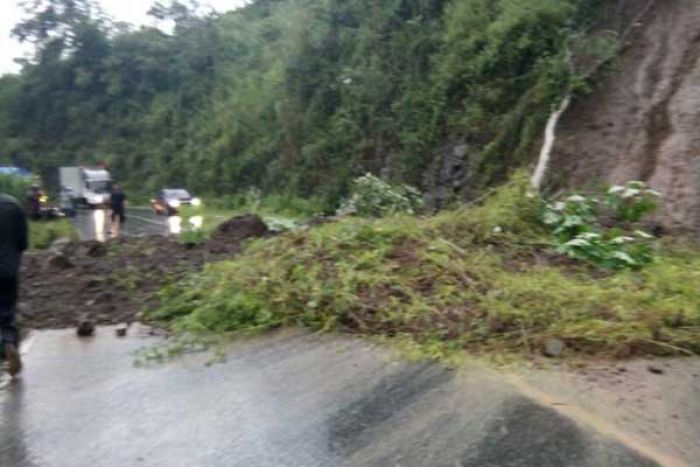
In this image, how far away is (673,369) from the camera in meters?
5.71

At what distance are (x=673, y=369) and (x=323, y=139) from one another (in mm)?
20732

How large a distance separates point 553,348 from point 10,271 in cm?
432

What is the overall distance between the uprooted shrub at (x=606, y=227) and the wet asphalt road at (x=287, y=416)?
2703 mm

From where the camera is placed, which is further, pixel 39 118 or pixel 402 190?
pixel 39 118

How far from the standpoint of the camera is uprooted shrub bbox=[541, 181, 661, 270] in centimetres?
794

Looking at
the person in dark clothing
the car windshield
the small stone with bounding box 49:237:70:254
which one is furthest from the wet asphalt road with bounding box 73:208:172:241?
the person in dark clothing

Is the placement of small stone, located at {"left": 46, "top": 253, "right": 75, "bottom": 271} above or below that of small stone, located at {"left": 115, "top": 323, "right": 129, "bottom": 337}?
below

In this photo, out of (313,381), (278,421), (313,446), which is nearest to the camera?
(313,446)

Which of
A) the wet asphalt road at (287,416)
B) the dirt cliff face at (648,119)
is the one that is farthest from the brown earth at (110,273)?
the dirt cliff face at (648,119)

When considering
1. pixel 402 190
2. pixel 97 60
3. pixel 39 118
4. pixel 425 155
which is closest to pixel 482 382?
pixel 402 190

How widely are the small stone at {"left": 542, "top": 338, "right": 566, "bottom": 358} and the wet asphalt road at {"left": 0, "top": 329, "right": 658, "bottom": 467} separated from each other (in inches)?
21.8

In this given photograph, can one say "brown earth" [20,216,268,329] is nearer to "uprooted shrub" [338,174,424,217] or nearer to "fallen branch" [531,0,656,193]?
"uprooted shrub" [338,174,424,217]

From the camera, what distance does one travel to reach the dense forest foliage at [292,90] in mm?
16516

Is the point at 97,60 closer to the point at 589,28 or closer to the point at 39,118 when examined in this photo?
the point at 39,118
